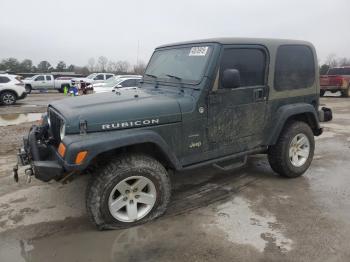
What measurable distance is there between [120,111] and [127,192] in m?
0.88

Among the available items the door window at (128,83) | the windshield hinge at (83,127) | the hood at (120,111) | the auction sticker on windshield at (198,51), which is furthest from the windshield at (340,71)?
the windshield hinge at (83,127)

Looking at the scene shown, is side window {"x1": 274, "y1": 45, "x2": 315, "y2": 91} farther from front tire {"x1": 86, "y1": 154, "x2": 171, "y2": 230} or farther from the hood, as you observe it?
front tire {"x1": 86, "y1": 154, "x2": 171, "y2": 230}

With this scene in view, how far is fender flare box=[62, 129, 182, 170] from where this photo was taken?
3.09 m

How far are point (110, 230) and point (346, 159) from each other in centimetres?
471

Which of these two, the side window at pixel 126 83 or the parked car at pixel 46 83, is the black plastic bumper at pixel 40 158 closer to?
the side window at pixel 126 83

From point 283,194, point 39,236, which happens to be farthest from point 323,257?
point 39,236

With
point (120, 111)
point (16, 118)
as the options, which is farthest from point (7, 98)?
point (120, 111)

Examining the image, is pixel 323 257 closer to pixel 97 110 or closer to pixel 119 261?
pixel 119 261

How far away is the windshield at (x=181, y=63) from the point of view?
3.97 m

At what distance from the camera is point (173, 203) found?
4172mm

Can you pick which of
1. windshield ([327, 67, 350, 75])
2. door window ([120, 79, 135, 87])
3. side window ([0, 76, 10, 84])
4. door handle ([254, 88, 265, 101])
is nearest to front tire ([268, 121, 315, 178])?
door handle ([254, 88, 265, 101])

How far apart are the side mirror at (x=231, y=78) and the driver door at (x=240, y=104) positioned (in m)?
0.04

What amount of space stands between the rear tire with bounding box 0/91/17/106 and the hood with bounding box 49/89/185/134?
46.3ft

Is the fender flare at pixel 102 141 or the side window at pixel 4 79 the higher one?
the side window at pixel 4 79
